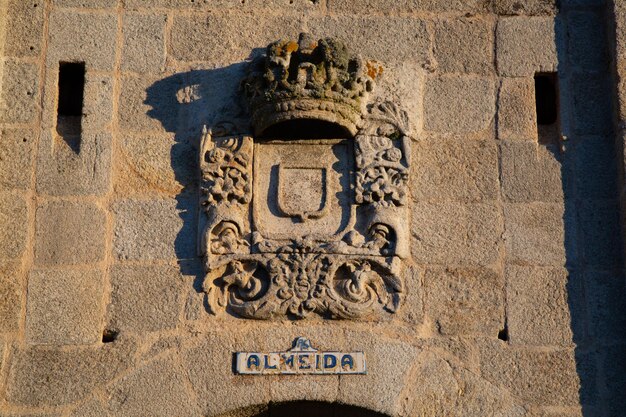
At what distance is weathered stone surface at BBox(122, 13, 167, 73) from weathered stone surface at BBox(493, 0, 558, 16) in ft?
6.13

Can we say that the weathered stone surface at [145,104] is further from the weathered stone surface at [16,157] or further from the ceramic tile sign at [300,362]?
the ceramic tile sign at [300,362]

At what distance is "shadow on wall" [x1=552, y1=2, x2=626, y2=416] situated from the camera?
6.28 m

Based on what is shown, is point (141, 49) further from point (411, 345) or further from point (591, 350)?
point (591, 350)

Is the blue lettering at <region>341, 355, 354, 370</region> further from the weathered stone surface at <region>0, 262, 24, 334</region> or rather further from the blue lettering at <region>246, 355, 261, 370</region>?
the weathered stone surface at <region>0, 262, 24, 334</region>

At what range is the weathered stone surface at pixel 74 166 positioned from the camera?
21.5 feet

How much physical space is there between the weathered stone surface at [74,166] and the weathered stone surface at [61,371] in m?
0.85

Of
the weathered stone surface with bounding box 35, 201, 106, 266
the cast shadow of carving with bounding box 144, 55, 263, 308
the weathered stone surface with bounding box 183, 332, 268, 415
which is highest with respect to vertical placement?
the cast shadow of carving with bounding box 144, 55, 263, 308

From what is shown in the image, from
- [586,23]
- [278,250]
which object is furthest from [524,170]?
[278,250]

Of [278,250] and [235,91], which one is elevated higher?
[235,91]

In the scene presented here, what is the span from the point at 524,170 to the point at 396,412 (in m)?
1.49

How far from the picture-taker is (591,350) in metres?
6.31

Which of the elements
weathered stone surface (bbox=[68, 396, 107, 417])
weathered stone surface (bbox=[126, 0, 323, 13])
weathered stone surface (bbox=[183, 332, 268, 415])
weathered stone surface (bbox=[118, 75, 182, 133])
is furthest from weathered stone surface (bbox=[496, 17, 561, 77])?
weathered stone surface (bbox=[68, 396, 107, 417])

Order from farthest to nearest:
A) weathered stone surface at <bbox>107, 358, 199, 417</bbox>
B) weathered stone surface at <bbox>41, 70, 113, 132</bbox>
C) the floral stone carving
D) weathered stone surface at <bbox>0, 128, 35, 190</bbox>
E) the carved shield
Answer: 1. weathered stone surface at <bbox>41, 70, 113, 132</bbox>
2. weathered stone surface at <bbox>0, 128, 35, 190</bbox>
3. the carved shield
4. the floral stone carving
5. weathered stone surface at <bbox>107, 358, 199, 417</bbox>

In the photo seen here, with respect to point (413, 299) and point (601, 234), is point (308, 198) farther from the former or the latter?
point (601, 234)
